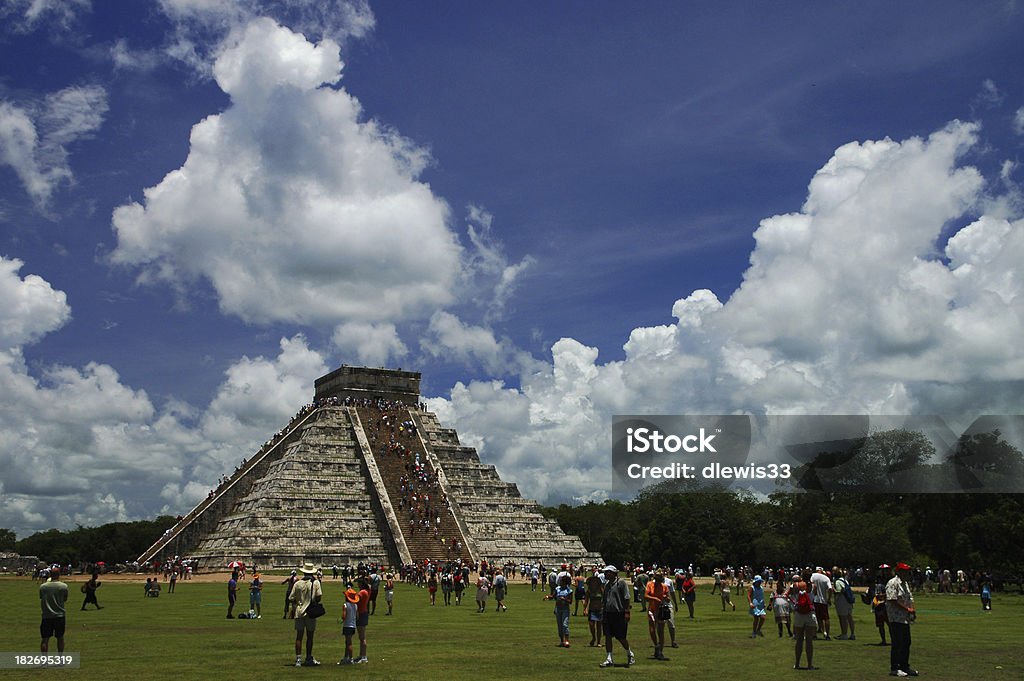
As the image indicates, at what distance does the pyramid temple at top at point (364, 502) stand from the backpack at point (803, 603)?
3553cm

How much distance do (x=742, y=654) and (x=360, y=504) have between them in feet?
127

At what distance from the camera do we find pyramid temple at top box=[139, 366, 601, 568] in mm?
47312

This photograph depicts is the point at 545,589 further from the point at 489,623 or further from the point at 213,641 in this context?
the point at 213,641

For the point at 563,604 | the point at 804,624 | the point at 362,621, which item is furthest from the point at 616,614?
the point at 362,621

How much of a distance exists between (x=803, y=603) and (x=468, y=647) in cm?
583

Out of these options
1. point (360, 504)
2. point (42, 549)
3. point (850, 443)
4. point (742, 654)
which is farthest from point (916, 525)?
point (42, 549)

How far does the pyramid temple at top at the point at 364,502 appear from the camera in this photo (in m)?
47.3

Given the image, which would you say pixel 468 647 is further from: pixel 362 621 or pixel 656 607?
pixel 656 607

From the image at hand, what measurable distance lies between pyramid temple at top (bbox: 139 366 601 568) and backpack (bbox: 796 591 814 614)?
35532 mm

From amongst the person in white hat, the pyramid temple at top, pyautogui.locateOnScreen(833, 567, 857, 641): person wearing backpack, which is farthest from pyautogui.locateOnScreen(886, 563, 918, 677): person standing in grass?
the pyramid temple at top

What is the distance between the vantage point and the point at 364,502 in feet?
170

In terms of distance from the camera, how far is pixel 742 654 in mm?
14992

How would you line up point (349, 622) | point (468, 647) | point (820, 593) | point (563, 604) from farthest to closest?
point (820, 593)
point (468, 647)
point (563, 604)
point (349, 622)

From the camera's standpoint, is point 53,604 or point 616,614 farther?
point 616,614
